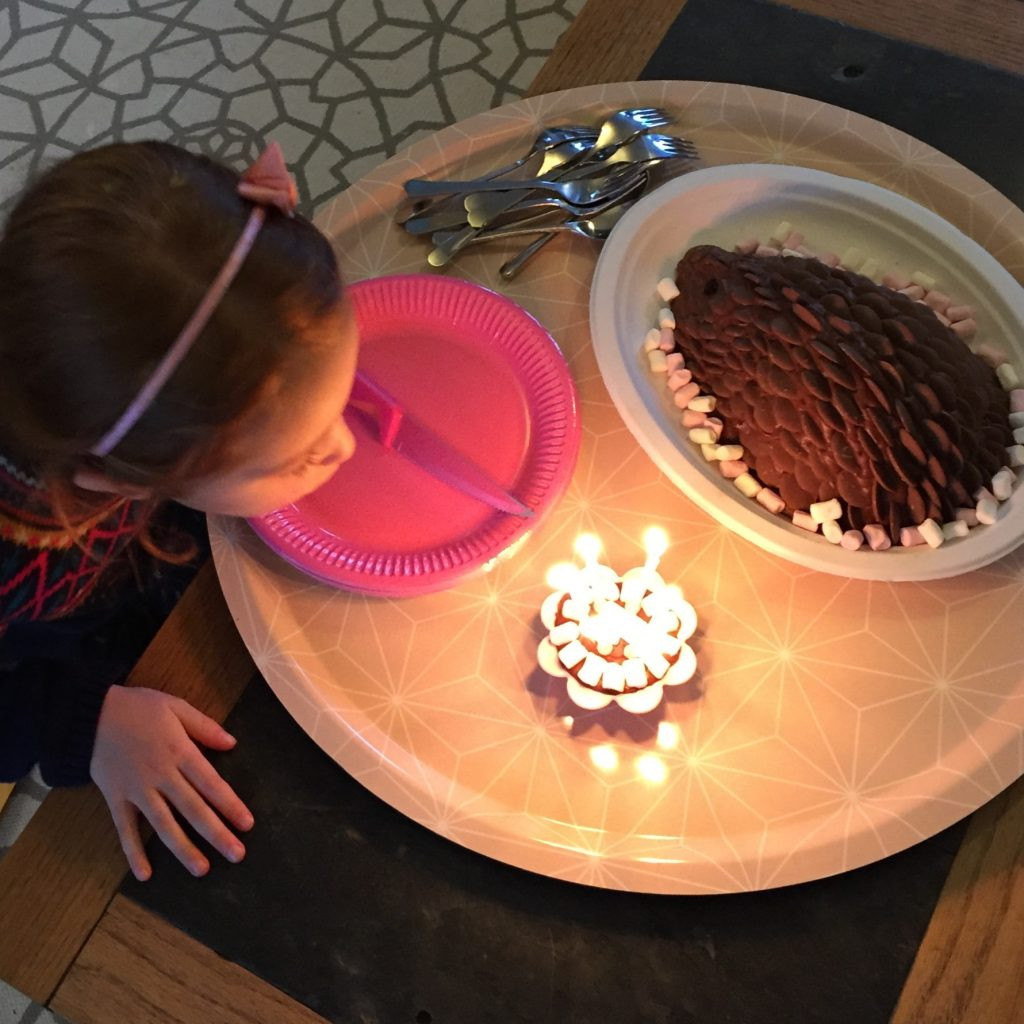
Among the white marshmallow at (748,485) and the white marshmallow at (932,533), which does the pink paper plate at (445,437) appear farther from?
the white marshmallow at (932,533)

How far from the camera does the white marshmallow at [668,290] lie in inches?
28.4

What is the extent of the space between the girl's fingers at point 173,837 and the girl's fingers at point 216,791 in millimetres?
25

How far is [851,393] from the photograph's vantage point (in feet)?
2.00

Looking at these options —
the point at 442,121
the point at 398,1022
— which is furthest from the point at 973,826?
the point at 442,121

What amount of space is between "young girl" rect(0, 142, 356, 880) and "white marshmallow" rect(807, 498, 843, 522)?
1.09 feet

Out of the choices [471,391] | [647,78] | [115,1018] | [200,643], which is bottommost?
[115,1018]

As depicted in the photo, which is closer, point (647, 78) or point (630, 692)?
point (630, 692)

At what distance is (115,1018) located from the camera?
576mm

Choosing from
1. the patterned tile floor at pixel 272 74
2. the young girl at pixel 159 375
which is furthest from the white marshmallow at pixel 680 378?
the patterned tile floor at pixel 272 74

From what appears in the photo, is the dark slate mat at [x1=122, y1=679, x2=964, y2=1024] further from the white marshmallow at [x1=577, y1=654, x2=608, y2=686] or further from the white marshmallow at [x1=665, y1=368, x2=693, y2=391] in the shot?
the white marshmallow at [x1=665, y1=368, x2=693, y2=391]

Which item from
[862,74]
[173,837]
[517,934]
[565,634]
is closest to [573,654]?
[565,634]

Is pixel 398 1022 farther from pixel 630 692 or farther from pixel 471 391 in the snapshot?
pixel 471 391

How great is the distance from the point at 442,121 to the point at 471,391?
0.89 m

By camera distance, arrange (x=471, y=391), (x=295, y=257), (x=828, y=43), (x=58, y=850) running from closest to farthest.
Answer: (x=295, y=257), (x=58, y=850), (x=471, y=391), (x=828, y=43)
